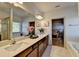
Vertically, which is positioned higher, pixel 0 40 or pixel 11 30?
pixel 11 30

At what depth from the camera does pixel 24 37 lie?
10.7ft

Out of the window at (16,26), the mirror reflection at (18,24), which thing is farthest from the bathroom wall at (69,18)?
the window at (16,26)

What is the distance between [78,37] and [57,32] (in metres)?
4.48

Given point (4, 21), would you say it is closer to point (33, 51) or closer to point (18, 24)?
point (18, 24)

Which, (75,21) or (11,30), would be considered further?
(75,21)

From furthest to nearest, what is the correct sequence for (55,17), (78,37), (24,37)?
(55,17)
(78,37)
(24,37)

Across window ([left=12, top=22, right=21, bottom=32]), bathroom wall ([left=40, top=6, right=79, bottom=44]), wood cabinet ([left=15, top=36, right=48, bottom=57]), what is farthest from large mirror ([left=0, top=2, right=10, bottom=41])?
bathroom wall ([left=40, top=6, right=79, bottom=44])

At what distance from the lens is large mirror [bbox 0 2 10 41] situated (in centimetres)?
209

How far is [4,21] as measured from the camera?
2160mm

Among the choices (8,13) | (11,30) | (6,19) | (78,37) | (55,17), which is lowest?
(78,37)

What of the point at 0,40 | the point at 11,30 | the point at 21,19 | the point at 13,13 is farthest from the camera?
the point at 21,19

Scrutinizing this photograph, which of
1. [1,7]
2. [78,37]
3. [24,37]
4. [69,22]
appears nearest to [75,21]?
[69,22]

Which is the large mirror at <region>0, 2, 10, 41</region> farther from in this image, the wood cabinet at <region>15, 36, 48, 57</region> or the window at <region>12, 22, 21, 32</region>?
the wood cabinet at <region>15, 36, 48, 57</region>

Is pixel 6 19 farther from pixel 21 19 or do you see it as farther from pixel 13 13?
pixel 21 19
